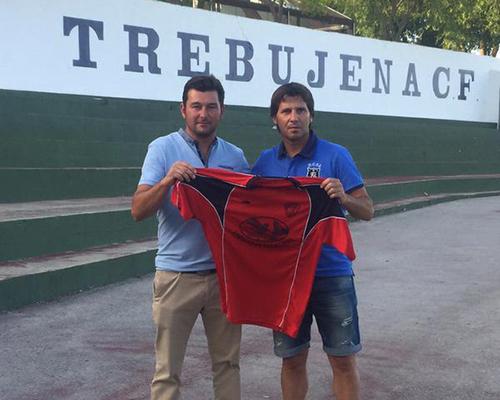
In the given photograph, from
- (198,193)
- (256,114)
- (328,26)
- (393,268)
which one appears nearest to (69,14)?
(256,114)

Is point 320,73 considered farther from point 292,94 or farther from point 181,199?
point 181,199

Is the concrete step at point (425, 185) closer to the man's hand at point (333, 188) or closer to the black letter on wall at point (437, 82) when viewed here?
the black letter on wall at point (437, 82)

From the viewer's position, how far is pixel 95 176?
9484 millimetres

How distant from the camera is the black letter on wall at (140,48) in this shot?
10.9 metres

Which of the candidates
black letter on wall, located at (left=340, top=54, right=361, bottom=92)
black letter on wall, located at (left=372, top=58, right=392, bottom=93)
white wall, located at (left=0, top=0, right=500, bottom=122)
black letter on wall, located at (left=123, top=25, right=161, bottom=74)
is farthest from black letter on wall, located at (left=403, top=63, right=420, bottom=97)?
black letter on wall, located at (left=123, top=25, right=161, bottom=74)

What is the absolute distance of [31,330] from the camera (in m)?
5.57

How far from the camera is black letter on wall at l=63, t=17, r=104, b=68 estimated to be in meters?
9.96

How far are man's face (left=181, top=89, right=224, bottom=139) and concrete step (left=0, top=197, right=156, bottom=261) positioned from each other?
3772 millimetres

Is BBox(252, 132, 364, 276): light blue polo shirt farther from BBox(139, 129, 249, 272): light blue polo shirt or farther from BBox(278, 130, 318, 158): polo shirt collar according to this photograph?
BBox(139, 129, 249, 272): light blue polo shirt

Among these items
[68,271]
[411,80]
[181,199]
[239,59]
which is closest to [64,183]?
[68,271]

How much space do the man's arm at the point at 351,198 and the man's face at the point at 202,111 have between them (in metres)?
0.60

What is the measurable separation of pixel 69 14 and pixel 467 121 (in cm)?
1182

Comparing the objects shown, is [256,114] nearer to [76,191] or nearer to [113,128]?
[113,128]

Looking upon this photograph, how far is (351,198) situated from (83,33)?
7746mm
